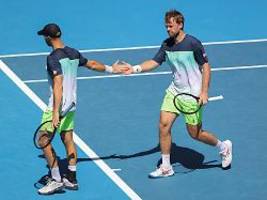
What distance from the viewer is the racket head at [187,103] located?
11750mm

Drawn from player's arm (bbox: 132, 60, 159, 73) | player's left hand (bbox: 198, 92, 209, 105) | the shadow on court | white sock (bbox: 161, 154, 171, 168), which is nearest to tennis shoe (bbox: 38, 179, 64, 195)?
the shadow on court

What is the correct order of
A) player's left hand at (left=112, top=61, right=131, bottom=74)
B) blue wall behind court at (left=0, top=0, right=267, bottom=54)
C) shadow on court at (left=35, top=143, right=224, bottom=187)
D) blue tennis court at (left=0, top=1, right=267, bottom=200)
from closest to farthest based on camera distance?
1. blue tennis court at (left=0, top=1, right=267, bottom=200)
2. player's left hand at (left=112, top=61, right=131, bottom=74)
3. shadow on court at (left=35, top=143, right=224, bottom=187)
4. blue wall behind court at (left=0, top=0, right=267, bottom=54)

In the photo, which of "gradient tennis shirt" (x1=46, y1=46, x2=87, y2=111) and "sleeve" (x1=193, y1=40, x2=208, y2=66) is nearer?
"gradient tennis shirt" (x1=46, y1=46, x2=87, y2=111)

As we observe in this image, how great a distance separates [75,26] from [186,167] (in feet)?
23.0

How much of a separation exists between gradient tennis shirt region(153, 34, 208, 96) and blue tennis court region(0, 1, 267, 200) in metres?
1.18

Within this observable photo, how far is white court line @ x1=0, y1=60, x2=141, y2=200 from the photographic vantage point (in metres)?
11.6

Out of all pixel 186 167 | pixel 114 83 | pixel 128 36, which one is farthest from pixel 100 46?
pixel 186 167

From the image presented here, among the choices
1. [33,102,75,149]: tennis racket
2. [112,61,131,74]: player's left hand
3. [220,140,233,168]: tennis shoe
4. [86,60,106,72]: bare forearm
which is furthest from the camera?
[220,140,233,168]: tennis shoe

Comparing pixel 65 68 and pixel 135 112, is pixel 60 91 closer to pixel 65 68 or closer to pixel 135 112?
pixel 65 68

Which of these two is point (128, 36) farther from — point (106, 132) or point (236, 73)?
point (106, 132)

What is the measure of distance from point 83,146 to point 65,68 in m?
1.94

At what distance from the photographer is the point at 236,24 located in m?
18.6

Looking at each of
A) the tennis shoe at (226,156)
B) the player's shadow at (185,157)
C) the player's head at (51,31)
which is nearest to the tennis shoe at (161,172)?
the player's shadow at (185,157)

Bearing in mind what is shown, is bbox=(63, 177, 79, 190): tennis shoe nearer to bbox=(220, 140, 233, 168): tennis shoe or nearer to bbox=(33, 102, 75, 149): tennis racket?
bbox=(33, 102, 75, 149): tennis racket
